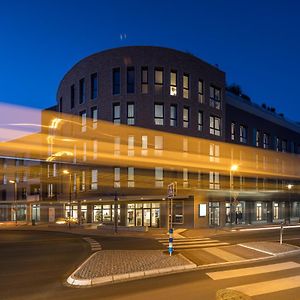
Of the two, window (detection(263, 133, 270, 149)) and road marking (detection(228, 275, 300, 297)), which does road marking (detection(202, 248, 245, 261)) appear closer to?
road marking (detection(228, 275, 300, 297))

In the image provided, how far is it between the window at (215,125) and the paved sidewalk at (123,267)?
29.5 m

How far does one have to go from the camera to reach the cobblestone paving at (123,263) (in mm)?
12970

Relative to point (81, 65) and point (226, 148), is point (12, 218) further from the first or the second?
point (226, 148)

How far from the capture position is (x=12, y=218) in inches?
2950

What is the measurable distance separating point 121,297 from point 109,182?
107 feet

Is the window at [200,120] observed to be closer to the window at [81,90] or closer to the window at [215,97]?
the window at [215,97]

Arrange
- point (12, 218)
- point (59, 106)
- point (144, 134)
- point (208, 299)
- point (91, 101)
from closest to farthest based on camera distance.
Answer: point (208, 299) < point (144, 134) < point (91, 101) < point (59, 106) < point (12, 218)

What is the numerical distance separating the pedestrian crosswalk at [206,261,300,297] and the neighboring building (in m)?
24.8

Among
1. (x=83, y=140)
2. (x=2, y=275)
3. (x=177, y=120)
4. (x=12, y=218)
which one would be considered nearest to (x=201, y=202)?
(x=177, y=120)

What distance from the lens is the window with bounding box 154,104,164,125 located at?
1636 inches

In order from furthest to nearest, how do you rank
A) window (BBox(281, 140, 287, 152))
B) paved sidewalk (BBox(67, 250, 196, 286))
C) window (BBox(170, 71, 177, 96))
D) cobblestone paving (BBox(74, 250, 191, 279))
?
window (BBox(281, 140, 287, 152)), window (BBox(170, 71, 177, 96)), cobblestone paving (BBox(74, 250, 191, 279)), paved sidewalk (BBox(67, 250, 196, 286))

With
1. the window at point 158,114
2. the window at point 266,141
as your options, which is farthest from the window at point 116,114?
the window at point 266,141

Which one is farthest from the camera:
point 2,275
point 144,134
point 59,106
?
point 59,106

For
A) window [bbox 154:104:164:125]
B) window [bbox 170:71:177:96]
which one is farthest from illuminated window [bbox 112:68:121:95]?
window [bbox 170:71:177:96]
